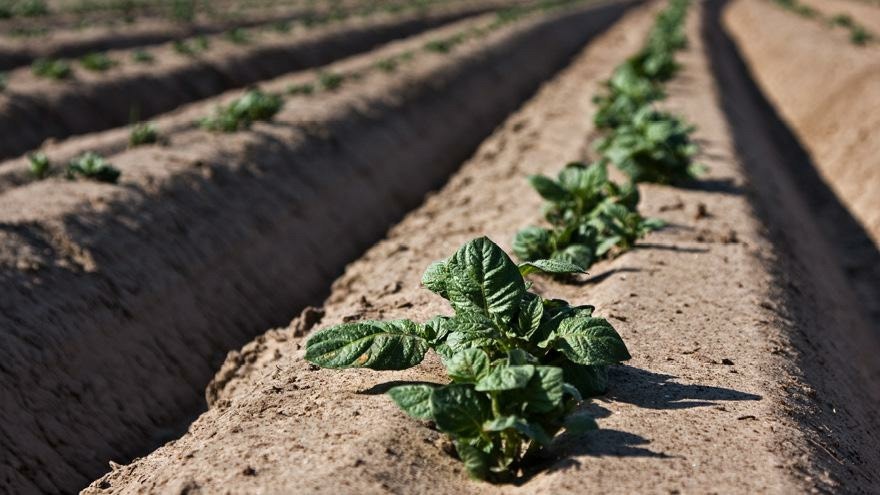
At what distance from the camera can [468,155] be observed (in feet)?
41.3

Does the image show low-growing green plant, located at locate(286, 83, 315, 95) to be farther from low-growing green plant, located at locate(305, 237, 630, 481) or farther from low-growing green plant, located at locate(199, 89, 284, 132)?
low-growing green plant, located at locate(305, 237, 630, 481)

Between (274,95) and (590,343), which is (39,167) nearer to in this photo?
(274,95)

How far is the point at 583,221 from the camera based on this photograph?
6.33 m

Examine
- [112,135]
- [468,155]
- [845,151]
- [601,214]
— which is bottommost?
[845,151]

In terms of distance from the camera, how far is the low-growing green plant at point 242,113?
966cm

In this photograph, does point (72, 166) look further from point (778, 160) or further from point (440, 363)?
point (778, 160)

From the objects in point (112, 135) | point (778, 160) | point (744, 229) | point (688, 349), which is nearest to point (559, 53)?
point (778, 160)

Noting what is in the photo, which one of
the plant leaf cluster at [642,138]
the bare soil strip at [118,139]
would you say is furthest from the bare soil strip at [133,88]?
the plant leaf cluster at [642,138]

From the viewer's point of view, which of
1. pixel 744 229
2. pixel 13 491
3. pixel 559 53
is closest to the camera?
pixel 13 491

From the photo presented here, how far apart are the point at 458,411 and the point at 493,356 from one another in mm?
595

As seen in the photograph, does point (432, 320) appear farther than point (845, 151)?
No

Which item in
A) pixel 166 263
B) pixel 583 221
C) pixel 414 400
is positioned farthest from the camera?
pixel 166 263

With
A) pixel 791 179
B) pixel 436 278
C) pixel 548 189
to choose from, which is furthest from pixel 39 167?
pixel 791 179

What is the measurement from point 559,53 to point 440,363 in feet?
62.9
